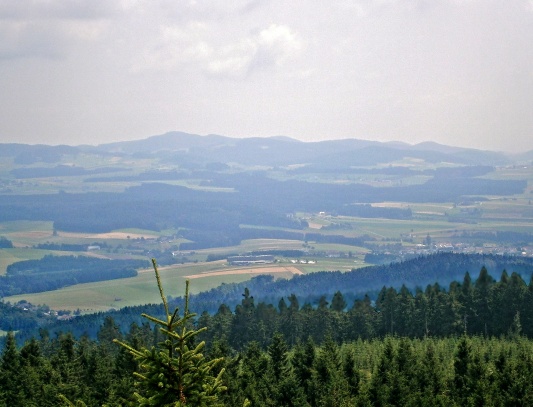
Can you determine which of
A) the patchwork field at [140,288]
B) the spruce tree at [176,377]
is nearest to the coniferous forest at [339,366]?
the spruce tree at [176,377]

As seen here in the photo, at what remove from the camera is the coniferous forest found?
13.4 metres

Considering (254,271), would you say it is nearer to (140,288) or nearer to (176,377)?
(140,288)

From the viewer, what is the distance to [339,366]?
51.2 m

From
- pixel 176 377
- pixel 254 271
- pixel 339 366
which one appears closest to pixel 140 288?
pixel 254 271

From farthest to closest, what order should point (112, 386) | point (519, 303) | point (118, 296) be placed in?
point (118, 296) < point (519, 303) < point (112, 386)

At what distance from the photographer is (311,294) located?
137m

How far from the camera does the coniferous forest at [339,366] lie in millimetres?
13398

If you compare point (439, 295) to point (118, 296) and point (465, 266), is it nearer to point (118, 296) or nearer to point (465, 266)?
point (465, 266)

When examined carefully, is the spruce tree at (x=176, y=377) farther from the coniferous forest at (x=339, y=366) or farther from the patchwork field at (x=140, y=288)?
the patchwork field at (x=140, y=288)

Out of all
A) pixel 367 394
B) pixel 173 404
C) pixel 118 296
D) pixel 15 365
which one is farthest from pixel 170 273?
pixel 173 404

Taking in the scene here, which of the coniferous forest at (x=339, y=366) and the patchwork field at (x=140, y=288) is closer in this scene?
the coniferous forest at (x=339, y=366)

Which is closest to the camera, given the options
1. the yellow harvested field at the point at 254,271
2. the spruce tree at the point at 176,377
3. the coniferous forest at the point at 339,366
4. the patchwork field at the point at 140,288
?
the spruce tree at the point at 176,377

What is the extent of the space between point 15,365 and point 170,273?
131029mm

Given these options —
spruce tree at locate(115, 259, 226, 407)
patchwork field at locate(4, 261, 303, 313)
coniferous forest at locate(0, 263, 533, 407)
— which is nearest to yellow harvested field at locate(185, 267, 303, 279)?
patchwork field at locate(4, 261, 303, 313)
